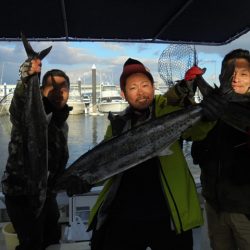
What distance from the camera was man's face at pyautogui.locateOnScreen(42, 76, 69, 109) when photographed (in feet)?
13.7

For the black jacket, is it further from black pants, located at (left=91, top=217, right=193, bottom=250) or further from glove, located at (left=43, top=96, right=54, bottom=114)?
glove, located at (left=43, top=96, right=54, bottom=114)

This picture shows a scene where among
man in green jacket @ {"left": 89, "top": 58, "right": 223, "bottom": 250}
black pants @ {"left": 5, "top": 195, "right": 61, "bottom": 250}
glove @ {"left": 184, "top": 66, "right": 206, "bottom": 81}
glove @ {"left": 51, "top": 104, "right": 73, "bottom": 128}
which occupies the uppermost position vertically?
glove @ {"left": 184, "top": 66, "right": 206, "bottom": 81}

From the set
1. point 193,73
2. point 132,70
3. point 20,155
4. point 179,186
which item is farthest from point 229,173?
point 20,155

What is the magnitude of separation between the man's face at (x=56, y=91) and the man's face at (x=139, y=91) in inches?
40.6

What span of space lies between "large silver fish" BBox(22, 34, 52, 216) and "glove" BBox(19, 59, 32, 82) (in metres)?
0.04

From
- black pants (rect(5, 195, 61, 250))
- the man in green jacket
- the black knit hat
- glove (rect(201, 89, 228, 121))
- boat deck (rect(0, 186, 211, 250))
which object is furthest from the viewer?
boat deck (rect(0, 186, 211, 250))

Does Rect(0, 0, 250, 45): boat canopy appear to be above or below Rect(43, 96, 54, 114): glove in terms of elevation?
above

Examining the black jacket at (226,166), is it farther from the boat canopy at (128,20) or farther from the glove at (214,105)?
the boat canopy at (128,20)

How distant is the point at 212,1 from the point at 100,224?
3069 mm

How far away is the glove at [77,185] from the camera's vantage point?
3.03 meters

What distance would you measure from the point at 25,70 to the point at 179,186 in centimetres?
133

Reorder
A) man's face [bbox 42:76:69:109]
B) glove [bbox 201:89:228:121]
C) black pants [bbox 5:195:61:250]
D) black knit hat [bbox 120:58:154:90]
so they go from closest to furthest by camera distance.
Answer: glove [bbox 201:89:228:121]
black knit hat [bbox 120:58:154:90]
black pants [bbox 5:195:61:250]
man's face [bbox 42:76:69:109]

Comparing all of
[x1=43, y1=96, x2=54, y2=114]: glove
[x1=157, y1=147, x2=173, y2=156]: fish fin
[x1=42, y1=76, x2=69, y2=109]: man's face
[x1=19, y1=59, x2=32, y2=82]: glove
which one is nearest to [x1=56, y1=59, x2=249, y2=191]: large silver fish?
[x1=157, y1=147, x2=173, y2=156]: fish fin

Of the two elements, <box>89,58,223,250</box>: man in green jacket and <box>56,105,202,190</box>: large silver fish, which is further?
<box>89,58,223,250</box>: man in green jacket
